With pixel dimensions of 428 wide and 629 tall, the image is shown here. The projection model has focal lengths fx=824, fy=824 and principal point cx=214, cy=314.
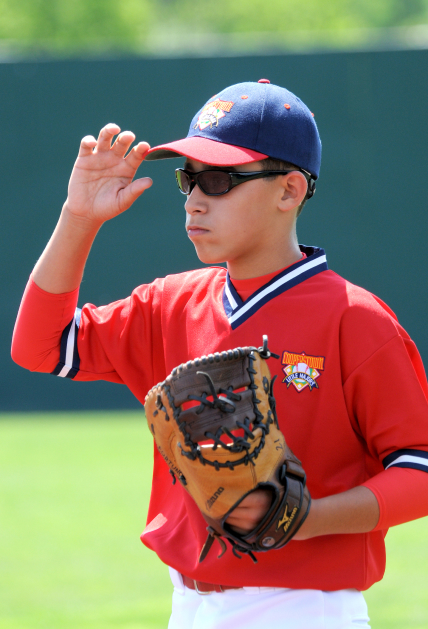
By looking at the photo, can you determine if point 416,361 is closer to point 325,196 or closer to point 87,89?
point 325,196

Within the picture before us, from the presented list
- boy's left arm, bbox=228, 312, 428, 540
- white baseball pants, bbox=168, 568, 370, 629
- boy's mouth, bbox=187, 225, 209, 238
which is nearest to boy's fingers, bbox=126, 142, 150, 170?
boy's mouth, bbox=187, 225, 209, 238

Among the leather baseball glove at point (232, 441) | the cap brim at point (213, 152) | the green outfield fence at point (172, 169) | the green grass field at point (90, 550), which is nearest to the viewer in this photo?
the leather baseball glove at point (232, 441)

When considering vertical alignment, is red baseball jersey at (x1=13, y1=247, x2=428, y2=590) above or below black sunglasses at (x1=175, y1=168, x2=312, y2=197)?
below

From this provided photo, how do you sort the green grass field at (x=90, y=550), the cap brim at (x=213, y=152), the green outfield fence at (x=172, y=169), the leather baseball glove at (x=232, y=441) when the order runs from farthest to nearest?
1. the green outfield fence at (x=172, y=169)
2. the green grass field at (x=90, y=550)
3. the cap brim at (x=213, y=152)
4. the leather baseball glove at (x=232, y=441)

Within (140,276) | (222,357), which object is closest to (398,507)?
(222,357)

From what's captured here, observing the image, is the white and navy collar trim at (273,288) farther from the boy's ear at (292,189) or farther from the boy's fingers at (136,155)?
the boy's fingers at (136,155)

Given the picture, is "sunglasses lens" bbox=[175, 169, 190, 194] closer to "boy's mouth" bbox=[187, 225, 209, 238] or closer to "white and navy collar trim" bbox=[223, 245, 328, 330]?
"boy's mouth" bbox=[187, 225, 209, 238]

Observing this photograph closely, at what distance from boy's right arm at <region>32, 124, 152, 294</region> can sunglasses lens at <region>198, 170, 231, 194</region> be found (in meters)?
0.15

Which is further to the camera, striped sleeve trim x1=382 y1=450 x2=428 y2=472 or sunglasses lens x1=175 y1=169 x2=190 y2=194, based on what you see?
sunglasses lens x1=175 y1=169 x2=190 y2=194

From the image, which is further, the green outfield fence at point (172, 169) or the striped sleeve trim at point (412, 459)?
the green outfield fence at point (172, 169)

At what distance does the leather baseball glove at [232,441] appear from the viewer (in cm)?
158

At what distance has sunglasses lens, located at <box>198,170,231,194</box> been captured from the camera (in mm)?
1894

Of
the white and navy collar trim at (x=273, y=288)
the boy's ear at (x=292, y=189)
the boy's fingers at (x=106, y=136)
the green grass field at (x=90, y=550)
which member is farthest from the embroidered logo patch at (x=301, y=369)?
the green grass field at (x=90, y=550)

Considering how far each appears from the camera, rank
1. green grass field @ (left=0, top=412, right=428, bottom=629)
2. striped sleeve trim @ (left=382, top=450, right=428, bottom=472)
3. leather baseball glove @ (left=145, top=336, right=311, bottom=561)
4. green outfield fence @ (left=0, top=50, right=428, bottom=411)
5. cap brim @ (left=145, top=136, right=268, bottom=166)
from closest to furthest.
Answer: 1. leather baseball glove @ (left=145, top=336, right=311, bottom=561)
2. striped sleeve trim @ (left=382, top=450, right=428, bottom=472)
3. cap brim @ (left=145, top=136, right=268, bottom=166)
4. green grass field @ (left=0, top=412, right=428, bottom=629)
5. green outfield fence @ (left=0, top=50, right=428, bottom=411)
